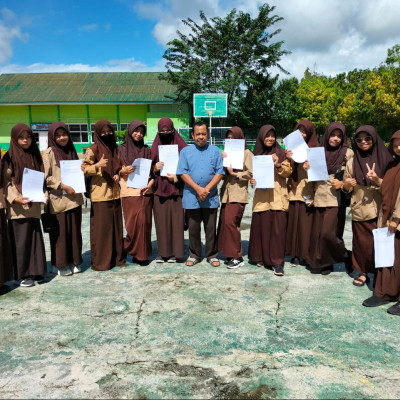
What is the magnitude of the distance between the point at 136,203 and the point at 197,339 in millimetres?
2106

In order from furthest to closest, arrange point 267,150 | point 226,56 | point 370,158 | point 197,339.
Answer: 1. point 226,56
2. point 267,150
3. point 370,158
4. point 197,339

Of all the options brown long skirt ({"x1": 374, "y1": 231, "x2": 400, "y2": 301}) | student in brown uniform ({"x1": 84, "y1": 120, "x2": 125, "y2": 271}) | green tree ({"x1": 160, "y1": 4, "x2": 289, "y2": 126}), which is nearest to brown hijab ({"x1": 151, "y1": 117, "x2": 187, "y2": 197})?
student in brown uniform ({"x1": 84, "y1": 120, "x2": 125, "y2": 271})

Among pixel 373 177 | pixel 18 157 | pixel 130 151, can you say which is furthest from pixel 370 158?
pixel 18 157

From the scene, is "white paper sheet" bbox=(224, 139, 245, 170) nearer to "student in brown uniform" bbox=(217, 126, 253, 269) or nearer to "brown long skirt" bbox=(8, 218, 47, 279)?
"student in brown uniform" bbox=(217, 126, 253, 269)

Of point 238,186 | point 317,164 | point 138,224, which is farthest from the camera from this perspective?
point 138,224

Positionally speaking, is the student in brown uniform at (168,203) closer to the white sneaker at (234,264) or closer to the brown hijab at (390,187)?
the white sneaker at (234,264)

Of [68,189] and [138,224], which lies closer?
[68,189]

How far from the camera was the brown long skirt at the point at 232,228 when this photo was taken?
447 centimetres

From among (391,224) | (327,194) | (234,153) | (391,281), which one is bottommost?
(391,281)

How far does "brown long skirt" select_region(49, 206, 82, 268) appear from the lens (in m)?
4.19

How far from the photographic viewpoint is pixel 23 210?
3846mm

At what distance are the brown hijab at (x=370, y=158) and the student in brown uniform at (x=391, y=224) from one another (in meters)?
0.11

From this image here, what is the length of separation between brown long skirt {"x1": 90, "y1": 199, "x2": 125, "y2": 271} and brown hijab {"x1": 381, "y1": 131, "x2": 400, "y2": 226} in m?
2.88

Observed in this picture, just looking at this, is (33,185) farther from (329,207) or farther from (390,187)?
(390,187)
